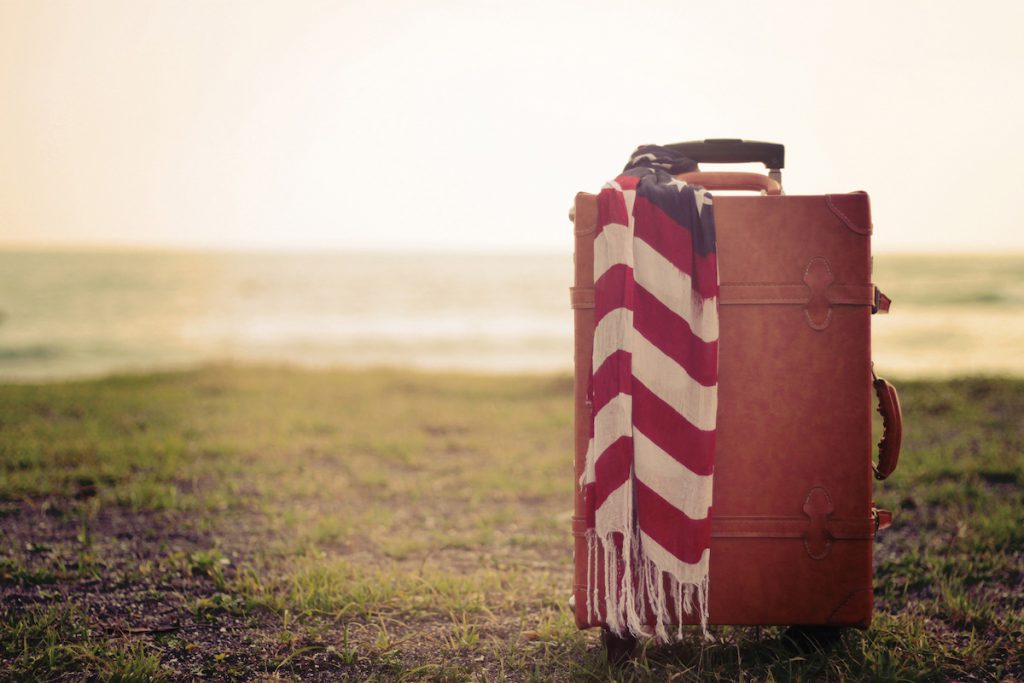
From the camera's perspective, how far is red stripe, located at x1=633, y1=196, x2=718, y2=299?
1.94 meters

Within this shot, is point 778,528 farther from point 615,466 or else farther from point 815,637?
point 615,466

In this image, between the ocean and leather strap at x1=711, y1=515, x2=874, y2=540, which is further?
the ocean

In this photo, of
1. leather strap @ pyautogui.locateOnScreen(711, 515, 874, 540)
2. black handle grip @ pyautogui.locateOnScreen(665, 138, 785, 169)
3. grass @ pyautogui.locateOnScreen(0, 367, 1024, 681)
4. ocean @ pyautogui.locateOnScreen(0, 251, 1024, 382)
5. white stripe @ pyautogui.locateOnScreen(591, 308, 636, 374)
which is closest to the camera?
white stripe @ pyautogui.locateOnScreen(591, 308, 636, 374)

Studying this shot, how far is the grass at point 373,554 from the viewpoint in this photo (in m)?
2.18

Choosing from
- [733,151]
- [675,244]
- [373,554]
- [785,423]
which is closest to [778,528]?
[785,423]

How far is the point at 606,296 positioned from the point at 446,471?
Answer: 3293 mm

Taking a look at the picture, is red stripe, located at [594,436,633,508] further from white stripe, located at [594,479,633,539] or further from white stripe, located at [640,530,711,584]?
white stripe, located at [640,530,711,584]

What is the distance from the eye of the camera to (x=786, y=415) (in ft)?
6.75

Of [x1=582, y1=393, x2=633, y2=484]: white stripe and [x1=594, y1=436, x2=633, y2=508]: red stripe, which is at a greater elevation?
[x1=582, y1=393, x2=633, y2=484]: white stripe

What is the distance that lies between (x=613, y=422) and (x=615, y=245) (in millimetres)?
513

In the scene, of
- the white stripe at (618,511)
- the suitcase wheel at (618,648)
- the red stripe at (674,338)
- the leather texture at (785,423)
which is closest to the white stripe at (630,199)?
the leather texture at (785,423)

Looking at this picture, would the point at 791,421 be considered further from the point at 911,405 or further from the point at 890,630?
the point at 911,405

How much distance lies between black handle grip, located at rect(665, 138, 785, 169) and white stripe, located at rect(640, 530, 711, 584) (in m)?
1.31

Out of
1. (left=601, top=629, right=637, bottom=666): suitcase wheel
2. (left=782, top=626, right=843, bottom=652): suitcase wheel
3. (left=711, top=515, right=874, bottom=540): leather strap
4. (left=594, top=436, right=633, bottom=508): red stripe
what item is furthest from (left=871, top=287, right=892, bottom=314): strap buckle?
(left=601, top=629, right=637, bottom=666): suitcase wheel
